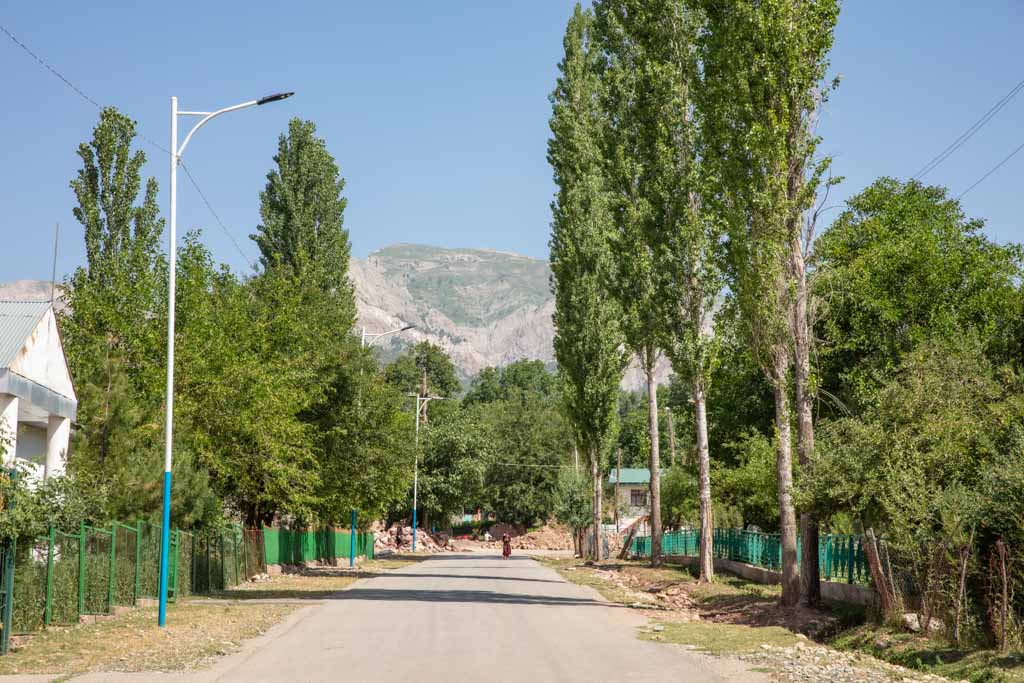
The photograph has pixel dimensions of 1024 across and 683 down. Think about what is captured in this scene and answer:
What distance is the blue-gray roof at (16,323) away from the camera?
24125mm

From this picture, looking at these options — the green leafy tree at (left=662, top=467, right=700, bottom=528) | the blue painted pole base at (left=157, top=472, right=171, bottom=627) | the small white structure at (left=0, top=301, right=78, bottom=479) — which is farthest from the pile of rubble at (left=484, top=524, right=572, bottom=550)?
the blue painted pole base at (left=157, top=472, right=171, bottom=627)

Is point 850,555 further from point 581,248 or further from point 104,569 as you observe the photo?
point 581,248

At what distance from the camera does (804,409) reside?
2408 cm

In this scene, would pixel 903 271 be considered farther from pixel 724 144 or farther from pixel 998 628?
pixel 998 628

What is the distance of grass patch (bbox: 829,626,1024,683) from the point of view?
559 inches

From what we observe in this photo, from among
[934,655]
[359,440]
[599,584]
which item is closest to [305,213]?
[359,440]

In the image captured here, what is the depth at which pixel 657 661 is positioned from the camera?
51.1 feet

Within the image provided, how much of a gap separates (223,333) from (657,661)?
2442 cm

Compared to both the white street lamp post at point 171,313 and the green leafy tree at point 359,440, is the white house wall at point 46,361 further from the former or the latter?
the green leafy tree at point 359,440

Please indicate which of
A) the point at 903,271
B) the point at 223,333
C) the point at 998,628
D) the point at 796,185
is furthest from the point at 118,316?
the point at 903,271

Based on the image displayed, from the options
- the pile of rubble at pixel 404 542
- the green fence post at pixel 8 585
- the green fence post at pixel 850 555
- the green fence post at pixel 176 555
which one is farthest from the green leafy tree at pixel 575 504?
the green fence post at pixel 8 585

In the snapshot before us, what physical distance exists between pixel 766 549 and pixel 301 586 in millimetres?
15759

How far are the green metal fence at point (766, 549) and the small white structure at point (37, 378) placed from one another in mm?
17162

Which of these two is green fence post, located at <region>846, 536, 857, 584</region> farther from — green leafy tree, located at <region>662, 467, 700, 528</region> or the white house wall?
green leafy tree, located at <region>662, 467, 700, 528</region>
